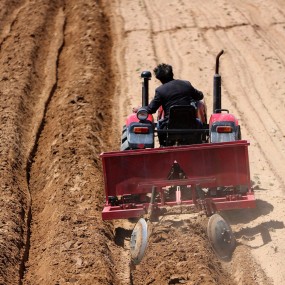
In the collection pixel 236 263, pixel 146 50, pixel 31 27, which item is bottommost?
pixel 236 263

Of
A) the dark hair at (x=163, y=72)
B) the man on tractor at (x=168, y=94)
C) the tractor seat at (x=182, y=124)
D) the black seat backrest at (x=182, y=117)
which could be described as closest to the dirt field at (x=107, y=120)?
the tractor seat at (x=182, y=124)

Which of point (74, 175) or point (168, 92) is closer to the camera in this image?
point (168, 92)

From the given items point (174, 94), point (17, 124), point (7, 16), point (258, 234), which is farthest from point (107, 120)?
point (7, 16)

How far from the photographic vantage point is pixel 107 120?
42.7 ft

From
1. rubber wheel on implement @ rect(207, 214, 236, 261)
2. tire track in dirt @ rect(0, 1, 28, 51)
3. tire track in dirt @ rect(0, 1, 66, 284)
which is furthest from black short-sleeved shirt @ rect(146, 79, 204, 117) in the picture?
tire track in dirt @ rect(0, 1, 28, 51)

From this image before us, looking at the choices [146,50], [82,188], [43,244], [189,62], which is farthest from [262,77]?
[43,244]

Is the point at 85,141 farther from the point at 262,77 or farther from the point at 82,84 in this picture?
the point at 262,77

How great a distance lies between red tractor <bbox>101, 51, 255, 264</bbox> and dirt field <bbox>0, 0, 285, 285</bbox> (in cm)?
31

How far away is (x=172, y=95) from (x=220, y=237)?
1.95m

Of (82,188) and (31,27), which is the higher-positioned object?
(31,27)

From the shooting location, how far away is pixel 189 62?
622 inches

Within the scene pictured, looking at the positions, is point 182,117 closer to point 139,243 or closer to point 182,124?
point 182,124

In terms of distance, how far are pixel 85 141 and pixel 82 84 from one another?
3.08 meters

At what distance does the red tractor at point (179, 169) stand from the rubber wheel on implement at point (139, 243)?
1.32 feet
